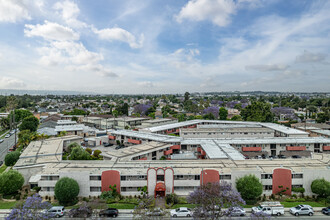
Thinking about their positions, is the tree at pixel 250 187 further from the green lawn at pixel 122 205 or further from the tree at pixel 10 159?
the tree at pixel 10 159

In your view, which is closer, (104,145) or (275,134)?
(104,145)

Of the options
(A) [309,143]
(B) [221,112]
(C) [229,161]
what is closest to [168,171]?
(C) [229,161]

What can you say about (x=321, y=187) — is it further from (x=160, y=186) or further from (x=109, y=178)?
(x=109, y=178)

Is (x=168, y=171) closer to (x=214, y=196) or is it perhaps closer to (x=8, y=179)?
(x=214, y=196)

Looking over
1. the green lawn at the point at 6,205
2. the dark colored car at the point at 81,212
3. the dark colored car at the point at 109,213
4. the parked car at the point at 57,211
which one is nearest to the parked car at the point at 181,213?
the dark colored car at the point at 109,213

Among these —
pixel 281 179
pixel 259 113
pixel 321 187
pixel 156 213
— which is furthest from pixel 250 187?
pixel 259 113

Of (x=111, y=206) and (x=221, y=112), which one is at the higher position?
(x=221, y=112)

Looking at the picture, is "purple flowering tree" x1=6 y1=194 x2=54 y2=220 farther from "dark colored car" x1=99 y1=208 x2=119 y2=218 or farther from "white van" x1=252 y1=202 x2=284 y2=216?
"white van" x1=252 y1=202 x2=284 y2=216
